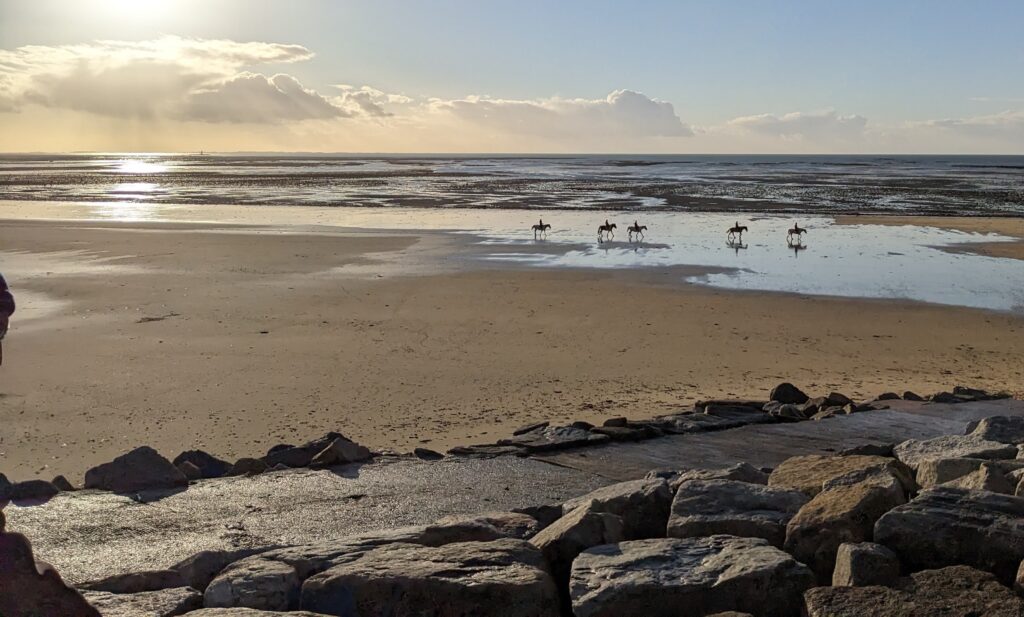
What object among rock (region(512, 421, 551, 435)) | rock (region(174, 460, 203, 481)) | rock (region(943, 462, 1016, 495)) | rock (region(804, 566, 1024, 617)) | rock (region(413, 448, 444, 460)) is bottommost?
rock (region(512, 421, 551, 435))

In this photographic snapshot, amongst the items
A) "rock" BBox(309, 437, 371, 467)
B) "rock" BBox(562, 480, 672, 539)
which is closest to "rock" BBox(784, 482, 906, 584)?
"rock" BBox(562, 480, 672, 539)

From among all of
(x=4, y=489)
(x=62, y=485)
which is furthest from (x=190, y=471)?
(x=4, y=489)

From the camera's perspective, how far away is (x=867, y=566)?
4207 millimetres

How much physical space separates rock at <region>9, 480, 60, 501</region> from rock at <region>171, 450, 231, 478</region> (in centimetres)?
103

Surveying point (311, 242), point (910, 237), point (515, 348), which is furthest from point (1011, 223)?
point (515, 348)

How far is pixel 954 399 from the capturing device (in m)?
9.53

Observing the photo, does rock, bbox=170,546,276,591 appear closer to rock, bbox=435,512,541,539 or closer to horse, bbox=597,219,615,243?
rock, bbox=435,512,541,539

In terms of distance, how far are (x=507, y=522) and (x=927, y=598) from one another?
246 centimetres

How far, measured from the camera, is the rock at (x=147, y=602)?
172 inches

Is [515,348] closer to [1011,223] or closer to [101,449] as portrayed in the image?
[101,449]

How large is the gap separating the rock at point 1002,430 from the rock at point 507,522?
146 inches

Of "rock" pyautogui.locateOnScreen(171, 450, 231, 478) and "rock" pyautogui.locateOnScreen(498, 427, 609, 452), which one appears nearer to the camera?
"rock" pyautogui.locateOnScreen(171, 450, 231, 478)

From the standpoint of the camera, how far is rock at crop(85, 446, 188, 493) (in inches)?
259

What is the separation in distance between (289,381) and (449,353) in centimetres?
250
